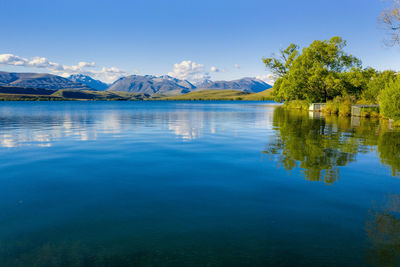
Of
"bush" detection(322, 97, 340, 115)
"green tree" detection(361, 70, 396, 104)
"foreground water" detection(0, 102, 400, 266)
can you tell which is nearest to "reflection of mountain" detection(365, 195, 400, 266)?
"foreground water" detection(0, 102, 400, 266)

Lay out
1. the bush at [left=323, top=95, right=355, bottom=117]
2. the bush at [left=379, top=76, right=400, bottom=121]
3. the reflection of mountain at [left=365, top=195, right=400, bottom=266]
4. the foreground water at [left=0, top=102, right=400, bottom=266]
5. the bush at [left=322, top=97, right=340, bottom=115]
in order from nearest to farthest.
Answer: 1. the reflection of mountain at [left=365, top=195, right=400, bottom=266]
2. the foreground water at [left=0, top=102, right=400, bottom=266]
3. the bush at [left=379, top=76, right=400, bottom=121]
4. the bush at [left=323, top=95, right=355, bottom=117]
5. the bush at [left=322, top=97, right=340, bottom=115]

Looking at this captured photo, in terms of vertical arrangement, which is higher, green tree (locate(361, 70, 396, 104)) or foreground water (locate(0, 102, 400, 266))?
green tree (locate(361, 70, 396, 104))

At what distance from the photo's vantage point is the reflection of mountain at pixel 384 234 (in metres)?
5.21

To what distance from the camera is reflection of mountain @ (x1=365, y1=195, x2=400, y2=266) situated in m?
5.21

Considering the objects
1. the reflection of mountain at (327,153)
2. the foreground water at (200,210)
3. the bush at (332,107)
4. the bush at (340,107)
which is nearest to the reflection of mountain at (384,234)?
the foreground water at (200,210)

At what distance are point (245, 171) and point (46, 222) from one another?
8.13 m

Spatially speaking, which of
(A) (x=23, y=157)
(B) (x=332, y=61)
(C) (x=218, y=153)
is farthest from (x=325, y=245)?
(B) (x=332, y=61)

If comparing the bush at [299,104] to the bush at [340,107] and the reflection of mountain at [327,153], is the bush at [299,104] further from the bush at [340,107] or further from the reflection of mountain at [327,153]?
the reflection of mountain at [327,153]

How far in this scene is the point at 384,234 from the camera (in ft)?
20.2

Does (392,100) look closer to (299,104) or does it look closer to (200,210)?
(200,210)

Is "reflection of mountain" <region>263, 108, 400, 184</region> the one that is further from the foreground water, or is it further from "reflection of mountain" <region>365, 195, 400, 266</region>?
"reflection of mountain" <region>365, 195, 400, 266</region>

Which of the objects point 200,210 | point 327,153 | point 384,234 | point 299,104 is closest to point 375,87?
point 299,104

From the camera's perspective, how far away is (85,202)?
8383mm

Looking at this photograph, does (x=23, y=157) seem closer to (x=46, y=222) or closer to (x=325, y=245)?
(x=46, y=222)
